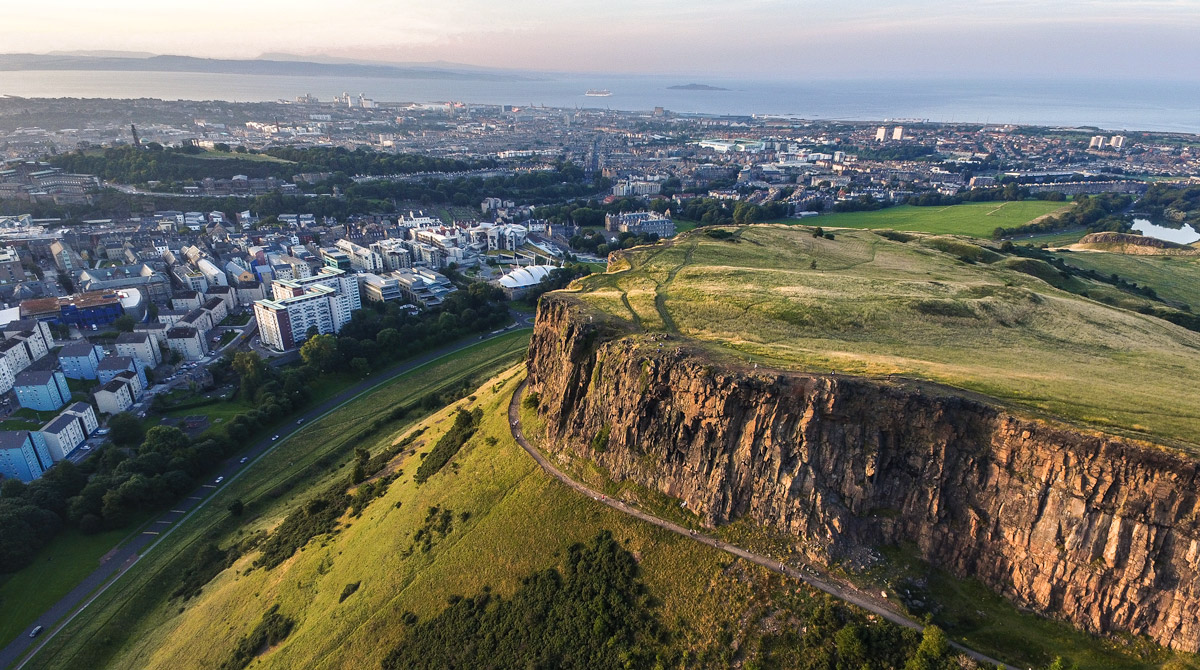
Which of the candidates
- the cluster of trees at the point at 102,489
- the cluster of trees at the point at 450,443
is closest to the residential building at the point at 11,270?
the cluster of trees at the point at 102,489

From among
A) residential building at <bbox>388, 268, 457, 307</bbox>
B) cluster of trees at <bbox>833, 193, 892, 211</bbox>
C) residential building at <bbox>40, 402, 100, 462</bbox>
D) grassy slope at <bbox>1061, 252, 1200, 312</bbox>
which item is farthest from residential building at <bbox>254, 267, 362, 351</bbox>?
cluster of trees at <bbox>833, 193, 892, 211</bbox>

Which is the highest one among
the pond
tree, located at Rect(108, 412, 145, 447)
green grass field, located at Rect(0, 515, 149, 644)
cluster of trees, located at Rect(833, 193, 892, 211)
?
the pond

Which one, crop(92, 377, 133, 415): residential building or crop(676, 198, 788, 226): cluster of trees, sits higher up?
crop(676, 198, 788, 226): cluster of trees

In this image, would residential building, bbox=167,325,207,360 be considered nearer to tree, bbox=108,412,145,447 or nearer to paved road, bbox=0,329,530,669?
tree, bbox=108,412,145,447

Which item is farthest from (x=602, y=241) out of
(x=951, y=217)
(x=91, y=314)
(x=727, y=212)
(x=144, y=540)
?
(x=144, y=540)

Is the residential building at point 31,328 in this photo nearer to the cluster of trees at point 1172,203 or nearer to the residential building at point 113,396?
the residential building at point 113,396

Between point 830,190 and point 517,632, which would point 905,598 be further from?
point 830,190

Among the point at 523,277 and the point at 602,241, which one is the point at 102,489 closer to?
the point at 523,277
